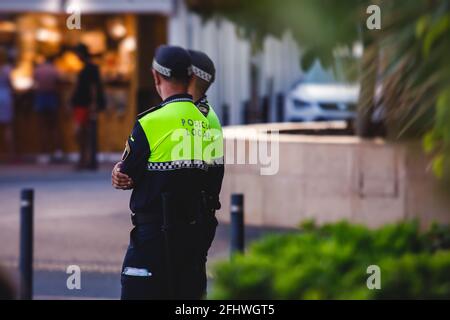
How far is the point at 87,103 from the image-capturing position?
747 inches

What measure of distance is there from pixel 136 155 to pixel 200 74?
63 cm

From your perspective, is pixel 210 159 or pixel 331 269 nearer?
pixel 331 269

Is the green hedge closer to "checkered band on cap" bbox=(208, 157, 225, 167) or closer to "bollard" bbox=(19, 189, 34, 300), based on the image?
"checkered band on cap" bbox=(208, 157, 225, 167)

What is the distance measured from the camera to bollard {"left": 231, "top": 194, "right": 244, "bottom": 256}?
842 centimetres

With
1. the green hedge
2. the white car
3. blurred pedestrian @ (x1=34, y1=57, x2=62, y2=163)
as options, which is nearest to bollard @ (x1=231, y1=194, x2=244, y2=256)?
the green hedge

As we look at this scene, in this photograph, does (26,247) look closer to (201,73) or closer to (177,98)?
(201,73)

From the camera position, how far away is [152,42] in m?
21.9

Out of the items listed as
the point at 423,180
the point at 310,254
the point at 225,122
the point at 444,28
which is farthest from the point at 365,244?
the point at 225,122

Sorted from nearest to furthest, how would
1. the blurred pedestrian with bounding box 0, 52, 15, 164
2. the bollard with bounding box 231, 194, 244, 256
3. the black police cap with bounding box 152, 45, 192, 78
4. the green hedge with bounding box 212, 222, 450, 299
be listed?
→ the green hedge with bounding box 212, 222, 450, 299 → the black police cap with bounding box 152, 45, 192, 78 → the bollard with bounding box 231, 194, 244, 256 → the blurred pedestrian with bounding box 0, 52, 15, 164

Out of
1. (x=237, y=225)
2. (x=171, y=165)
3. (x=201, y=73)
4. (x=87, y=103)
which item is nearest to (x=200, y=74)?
(x=201, y=73)

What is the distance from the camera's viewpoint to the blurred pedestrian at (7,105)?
2084 centimetres

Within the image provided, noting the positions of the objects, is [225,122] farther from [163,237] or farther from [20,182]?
[163,237]

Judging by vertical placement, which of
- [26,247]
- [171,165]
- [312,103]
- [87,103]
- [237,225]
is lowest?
[26,247]

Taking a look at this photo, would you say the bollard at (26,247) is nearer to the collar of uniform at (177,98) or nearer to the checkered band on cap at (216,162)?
the checkered band on cap at (216,162)
